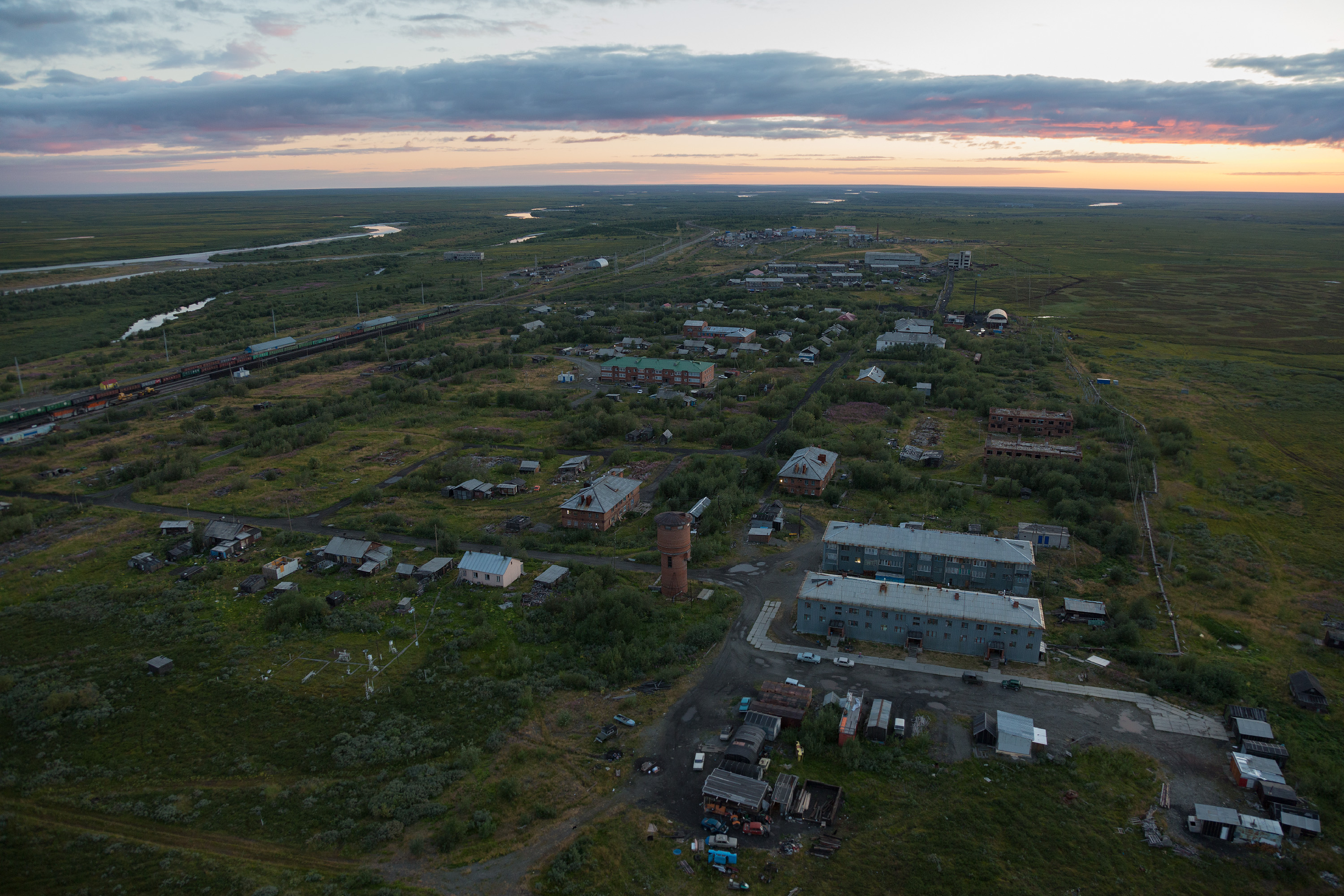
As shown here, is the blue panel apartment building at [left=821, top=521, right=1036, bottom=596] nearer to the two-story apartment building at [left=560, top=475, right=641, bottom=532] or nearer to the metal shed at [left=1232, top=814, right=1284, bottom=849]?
the two-story apartment building at [left=560, top=475, right=641, bottom=532]

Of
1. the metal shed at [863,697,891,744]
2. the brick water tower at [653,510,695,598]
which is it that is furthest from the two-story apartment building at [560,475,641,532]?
the metal shed at [863,697,891,744]

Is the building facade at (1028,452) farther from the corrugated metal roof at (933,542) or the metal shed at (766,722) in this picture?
the metal shed at (766,722)

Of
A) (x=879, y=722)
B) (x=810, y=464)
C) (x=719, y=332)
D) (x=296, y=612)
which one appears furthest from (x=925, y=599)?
(x=719, y=332)

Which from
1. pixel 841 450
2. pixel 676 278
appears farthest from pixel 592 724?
pixel 676 278

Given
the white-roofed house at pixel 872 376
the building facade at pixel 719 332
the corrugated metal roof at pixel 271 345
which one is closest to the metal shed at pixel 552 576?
the white-roofed house at pixel 872 376

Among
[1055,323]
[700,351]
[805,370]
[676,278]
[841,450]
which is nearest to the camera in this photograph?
[841,450]

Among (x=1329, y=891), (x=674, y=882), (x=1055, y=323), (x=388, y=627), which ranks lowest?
(x=1329, y=891)

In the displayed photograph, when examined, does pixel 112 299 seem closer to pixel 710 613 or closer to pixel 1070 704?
pixel 710 613
